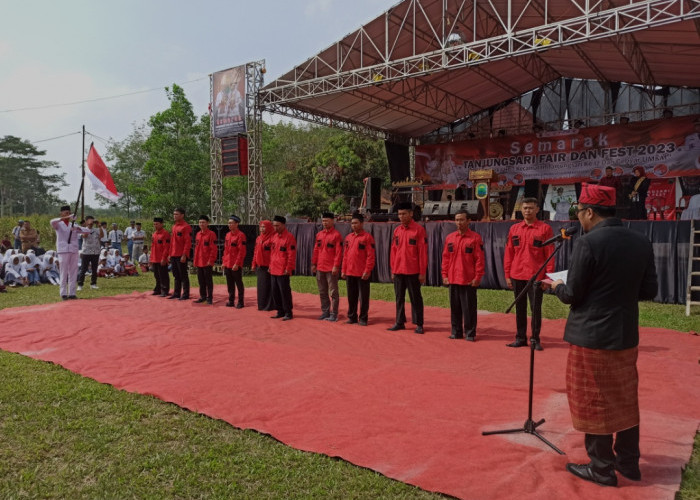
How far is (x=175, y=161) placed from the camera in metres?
25.6

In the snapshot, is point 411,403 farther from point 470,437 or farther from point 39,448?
point 39,448

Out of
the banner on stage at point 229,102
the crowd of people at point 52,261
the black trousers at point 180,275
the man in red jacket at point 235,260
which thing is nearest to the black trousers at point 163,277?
the black trousers at point 180,275

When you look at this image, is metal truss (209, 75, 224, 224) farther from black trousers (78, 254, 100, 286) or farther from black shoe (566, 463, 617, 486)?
black shoe (566, 463, 617, 486)

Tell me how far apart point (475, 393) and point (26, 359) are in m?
4.47

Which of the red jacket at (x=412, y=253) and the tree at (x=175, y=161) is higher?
the tree at (x=175, y=161)

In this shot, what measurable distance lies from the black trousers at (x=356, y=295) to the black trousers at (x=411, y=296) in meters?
0.55

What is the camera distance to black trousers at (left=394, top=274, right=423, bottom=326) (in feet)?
20.8

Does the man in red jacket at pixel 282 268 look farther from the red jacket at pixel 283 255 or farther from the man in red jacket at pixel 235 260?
the man in red jacket at pixel 235 260

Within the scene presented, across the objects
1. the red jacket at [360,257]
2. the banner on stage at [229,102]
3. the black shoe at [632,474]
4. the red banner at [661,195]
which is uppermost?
the banner on stage at [229,102]

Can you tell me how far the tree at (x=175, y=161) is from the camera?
998 inches

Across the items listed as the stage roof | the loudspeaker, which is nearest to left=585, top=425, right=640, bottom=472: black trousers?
the stage roof

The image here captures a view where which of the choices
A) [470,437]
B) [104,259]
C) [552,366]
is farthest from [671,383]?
[104,259]

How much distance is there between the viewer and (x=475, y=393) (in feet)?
12.8

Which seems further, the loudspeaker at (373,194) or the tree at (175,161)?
the tree at (175,161)
